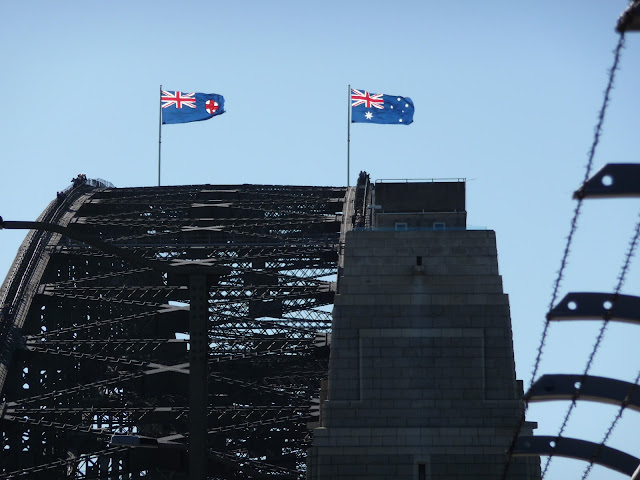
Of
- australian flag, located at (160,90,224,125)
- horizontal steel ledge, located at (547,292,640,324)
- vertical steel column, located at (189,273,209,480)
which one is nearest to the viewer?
horizontal steel ledge, located at (547,292,640,324)

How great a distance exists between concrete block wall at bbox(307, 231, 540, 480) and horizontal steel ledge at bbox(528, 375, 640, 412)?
80.5ft

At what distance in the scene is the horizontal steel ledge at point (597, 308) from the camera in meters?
38.2

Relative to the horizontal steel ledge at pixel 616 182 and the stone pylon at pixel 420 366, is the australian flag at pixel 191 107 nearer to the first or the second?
the stone pylon at pixel 420 366

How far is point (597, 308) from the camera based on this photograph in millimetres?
38875

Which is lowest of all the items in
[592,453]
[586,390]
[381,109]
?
[592,453]

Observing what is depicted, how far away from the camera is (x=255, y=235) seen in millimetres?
100562

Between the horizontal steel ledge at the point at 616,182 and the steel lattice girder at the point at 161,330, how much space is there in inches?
2006

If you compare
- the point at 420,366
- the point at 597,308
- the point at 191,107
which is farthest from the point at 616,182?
the point at 191,107

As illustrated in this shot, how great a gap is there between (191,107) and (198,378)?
241ft

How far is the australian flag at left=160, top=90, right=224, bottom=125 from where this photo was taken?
116m

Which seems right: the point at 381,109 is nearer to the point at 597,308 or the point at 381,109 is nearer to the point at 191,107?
the point at 191,107

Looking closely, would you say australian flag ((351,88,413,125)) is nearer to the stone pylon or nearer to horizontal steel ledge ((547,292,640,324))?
the stone pylon

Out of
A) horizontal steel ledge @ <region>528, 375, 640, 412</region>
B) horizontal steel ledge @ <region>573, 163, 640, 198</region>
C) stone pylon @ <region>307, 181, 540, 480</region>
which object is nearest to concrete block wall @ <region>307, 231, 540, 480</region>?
stone pylon @ <region>307, 181, 540, 480</region>

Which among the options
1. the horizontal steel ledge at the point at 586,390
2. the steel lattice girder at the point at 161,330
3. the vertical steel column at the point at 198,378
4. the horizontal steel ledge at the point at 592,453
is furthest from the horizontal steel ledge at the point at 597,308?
the steel lattice girder at the point at 161,330
